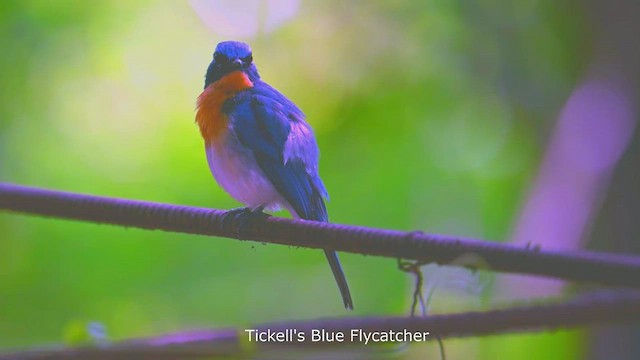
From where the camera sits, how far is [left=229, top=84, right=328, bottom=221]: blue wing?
5.28ft

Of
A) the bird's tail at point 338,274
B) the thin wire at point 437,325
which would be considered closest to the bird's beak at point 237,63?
the bird's tail at point 338,274

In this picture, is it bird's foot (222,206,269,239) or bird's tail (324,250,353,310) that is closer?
bird's foot (222,206,269,239)

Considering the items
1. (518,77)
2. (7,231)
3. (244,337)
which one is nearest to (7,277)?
(7,231)

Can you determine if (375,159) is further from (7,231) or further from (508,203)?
(7,231)

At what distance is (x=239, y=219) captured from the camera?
1482 mm

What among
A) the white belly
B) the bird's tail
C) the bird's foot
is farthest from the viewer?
the white belly

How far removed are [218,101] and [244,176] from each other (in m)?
0.16

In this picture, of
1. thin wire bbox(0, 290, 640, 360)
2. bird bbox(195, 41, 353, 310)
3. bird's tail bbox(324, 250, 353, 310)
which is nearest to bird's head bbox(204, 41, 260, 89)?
bird bbox(195, 41, 353, 310)

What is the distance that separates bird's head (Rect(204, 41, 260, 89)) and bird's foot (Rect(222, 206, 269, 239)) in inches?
11.6

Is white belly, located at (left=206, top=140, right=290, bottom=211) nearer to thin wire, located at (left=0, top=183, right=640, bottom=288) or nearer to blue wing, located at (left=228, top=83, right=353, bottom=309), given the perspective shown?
blue wing, located at (left=228, top=83, right=353, bottom=309)

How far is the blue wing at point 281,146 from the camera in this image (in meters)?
1.61

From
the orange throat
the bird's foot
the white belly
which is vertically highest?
the orange throat

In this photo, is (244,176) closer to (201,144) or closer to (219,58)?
(219,58)

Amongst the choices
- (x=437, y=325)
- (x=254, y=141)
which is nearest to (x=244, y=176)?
(x=254, y=141)
